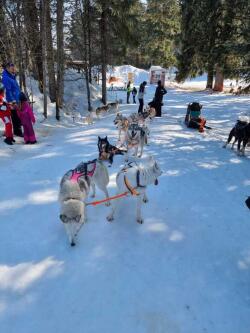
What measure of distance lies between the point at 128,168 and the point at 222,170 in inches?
178

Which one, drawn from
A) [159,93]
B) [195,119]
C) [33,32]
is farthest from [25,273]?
[33,32]

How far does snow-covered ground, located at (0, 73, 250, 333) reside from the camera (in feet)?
11.8

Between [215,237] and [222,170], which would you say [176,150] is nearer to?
[222,170]

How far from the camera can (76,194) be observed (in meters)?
4.55

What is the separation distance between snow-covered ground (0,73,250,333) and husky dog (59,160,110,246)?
455 mm

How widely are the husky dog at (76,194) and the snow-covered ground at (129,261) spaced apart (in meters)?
0.46

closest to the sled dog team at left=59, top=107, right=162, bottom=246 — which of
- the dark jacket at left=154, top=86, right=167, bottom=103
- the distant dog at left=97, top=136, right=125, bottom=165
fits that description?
the distant dog at left=97, top=136, right=125, bottom=165

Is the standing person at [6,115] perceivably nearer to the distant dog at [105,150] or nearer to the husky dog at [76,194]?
the distant dog at [105,150]

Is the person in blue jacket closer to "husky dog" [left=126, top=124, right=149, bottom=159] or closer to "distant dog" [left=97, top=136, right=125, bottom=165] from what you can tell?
→ "distant dog" [left=97, top=136, right=125, bottom=165]

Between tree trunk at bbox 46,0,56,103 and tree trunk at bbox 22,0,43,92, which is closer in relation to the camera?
tree trunk at bbox 22,0,43,92

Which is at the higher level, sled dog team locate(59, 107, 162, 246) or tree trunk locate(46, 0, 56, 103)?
tree trunk locate(46, 0, 56, 103)

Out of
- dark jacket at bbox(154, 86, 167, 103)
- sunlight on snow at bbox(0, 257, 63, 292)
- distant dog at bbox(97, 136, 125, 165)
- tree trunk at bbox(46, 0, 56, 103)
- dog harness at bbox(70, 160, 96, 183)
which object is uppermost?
tree trunk at bbox(46, 0, 56, 103)

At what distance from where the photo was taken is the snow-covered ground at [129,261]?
360cm

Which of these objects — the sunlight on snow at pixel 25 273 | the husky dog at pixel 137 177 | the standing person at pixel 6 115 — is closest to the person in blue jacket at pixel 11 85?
the standing person at pixel 6 115
